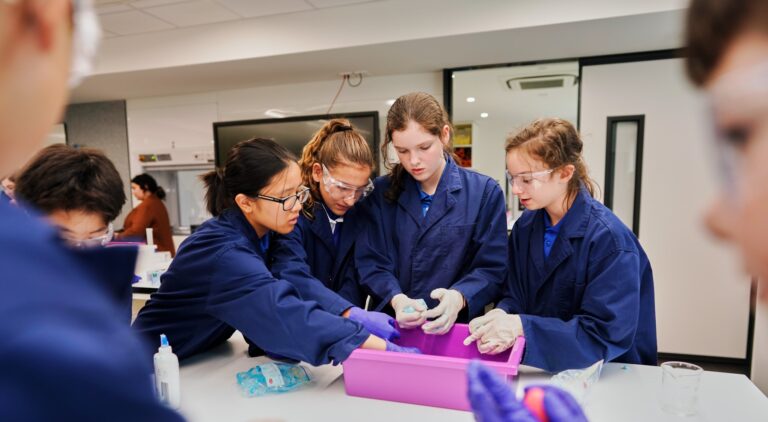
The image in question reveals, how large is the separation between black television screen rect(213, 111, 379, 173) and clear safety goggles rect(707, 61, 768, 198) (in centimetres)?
337

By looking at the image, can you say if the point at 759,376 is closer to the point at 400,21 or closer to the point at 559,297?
the point at 559,297

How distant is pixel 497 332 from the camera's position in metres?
1.20

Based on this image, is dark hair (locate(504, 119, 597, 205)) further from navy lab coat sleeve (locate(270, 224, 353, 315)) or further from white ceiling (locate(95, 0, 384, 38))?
white ceiling (locate(95, 0, 384, 38))

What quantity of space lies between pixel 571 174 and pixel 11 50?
134 cm

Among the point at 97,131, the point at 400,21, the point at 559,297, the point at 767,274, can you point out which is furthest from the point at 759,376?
the point at 97,131

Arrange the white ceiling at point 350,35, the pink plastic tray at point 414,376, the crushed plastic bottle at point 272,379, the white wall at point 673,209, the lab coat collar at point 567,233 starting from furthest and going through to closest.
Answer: the white wall at point 673,209
the white ceiling at point 350,35
the lab coat collar at point 567,233
the crushed plastic bottle at point 272,379
the pink plastic tray at point 414,376

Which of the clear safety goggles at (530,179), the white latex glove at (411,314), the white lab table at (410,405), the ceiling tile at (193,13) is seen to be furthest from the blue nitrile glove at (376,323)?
the ceiling tile at (193,13)

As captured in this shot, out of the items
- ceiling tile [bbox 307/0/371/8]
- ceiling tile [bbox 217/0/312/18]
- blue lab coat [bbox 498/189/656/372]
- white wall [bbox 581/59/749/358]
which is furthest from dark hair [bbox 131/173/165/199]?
white wall [bbox 581/59/749/358]

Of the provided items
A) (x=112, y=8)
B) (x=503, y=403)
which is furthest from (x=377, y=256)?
(x=112, y=8)

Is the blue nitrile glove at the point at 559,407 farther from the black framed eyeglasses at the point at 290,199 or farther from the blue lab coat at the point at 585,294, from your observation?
the black framed eyeglasses at the point at 290,199

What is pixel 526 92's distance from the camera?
133 inches

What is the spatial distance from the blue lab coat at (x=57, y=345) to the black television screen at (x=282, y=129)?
135 inches

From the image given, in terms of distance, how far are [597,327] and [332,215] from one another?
955 millimetres

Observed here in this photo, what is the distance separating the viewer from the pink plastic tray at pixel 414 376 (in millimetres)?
1014
